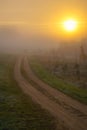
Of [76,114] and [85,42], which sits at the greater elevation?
[85,42]

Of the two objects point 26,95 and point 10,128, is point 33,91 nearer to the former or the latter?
point 26,95

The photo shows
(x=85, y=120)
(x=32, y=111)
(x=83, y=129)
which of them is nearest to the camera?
(x=83, y=129)

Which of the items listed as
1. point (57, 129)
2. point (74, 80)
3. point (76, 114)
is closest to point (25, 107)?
point (76, 114)

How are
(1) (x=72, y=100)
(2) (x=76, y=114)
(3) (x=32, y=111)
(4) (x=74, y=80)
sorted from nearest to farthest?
(2) (x=76, y=114) < (3) (x=32, y=111) < (1) (x=72, y=100) < (4) (x=74, y=80)

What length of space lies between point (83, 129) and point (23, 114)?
18.5 feet

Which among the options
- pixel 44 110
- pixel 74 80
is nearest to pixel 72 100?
pixel 44 110

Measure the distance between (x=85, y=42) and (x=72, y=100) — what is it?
388 feet

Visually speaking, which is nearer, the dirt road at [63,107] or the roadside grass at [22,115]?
the roadside grass at [22,115]

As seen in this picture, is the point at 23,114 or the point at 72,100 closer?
the point at 23,114

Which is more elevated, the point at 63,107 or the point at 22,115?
the point at 63,107

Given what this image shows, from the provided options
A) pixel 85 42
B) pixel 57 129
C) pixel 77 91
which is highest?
pixel 85 42

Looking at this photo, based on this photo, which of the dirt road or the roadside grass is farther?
the dirt road

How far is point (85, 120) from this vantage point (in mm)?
19422

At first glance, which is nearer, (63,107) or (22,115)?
(22,115)
